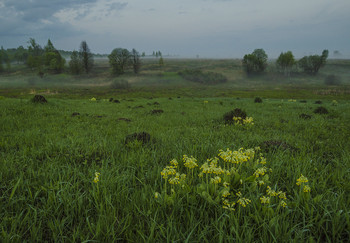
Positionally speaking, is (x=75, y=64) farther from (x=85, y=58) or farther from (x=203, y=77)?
(x=203, y=77)

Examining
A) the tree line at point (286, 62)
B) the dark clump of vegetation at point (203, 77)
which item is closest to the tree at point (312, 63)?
the tree line at point (286, 62)

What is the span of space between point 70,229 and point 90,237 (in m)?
0.30

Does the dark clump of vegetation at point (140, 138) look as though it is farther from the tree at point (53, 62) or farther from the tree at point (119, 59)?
the tree at point (53, 62)

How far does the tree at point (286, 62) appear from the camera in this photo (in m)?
114

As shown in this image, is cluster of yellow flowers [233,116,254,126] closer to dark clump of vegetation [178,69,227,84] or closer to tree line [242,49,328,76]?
dark clump of vegetation [178,69,227,84]

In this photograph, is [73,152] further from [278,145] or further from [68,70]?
[68,70]

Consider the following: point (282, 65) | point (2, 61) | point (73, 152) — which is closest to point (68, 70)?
point (2, 61)

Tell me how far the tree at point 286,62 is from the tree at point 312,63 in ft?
24.9

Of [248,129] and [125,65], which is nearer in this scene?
[248,129]

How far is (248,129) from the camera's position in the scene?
710cm

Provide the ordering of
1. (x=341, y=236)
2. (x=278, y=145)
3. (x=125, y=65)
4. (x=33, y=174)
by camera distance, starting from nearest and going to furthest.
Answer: (x=341, y=236) → (x=33, y=174) → (x=278, y=145) → (x=125, y=65)

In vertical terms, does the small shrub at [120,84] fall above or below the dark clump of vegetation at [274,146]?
above

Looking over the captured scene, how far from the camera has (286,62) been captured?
115 metres

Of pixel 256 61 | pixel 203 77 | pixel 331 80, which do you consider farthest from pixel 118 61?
pixel 331 80
